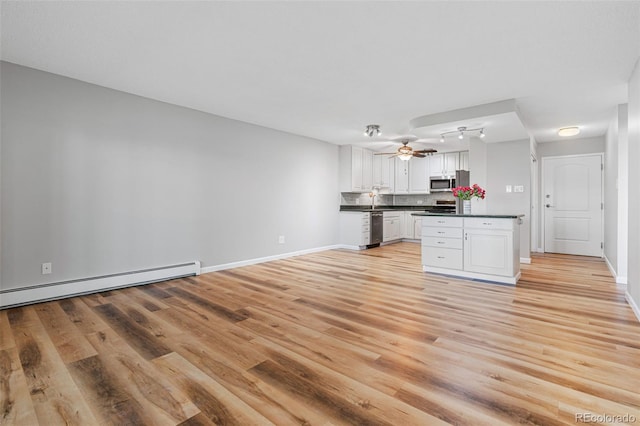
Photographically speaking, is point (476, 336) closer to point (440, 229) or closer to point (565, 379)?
point (565, 379)

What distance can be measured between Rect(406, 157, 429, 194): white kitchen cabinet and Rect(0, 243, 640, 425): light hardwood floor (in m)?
4.67

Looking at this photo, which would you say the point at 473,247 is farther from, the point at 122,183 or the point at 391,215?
the point at 122,183

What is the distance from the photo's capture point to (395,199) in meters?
9.19

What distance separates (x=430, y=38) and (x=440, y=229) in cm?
276

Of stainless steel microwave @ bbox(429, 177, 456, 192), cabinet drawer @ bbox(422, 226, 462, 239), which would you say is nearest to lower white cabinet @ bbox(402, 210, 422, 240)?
stainless steel microwave @ bbox(429, 177, 456, 192)

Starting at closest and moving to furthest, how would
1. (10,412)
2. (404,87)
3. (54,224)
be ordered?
(10,412)
(54,224)
(404,87)

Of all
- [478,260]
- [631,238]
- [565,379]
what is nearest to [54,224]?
[565,379]

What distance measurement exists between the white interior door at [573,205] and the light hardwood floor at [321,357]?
3.03 metres

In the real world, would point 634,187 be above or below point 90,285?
above

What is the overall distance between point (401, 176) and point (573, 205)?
3718 millimetres

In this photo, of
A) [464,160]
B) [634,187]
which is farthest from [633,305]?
[464,160]

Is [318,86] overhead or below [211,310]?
overhead

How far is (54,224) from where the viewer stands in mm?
3326

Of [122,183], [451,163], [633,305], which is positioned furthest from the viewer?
[451,163]
